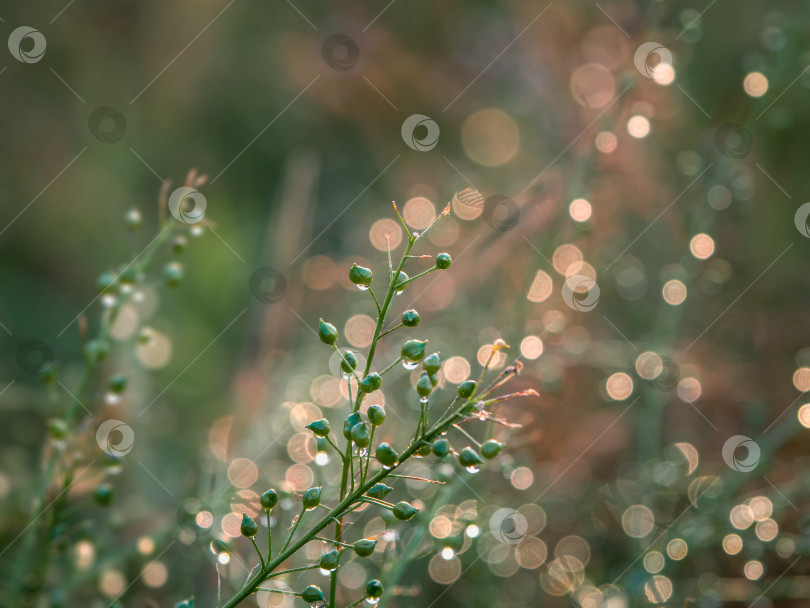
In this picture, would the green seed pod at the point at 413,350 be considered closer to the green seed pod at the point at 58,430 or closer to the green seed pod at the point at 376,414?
the green seed pod at the point at 376,414

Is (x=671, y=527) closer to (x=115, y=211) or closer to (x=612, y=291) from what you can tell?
(x=612, y=291)

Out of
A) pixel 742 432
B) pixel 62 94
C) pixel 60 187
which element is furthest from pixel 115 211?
pixel 742 432

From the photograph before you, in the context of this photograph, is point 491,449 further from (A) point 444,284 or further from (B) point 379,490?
(A) point 444,284

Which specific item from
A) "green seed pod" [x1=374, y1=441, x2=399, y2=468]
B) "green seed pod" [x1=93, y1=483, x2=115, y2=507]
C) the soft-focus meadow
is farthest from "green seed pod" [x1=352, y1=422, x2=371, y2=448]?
"green seed pod" [x1=93, y1=483, x2=115, y2=507]

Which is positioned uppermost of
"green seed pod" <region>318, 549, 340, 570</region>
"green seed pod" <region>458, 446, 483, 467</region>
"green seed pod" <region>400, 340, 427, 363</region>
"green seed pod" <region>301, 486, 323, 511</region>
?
"green seed pod" <region>400, 340, 427, 363</region>

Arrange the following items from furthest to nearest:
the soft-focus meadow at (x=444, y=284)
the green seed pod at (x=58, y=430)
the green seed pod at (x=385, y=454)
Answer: the soft-focus meadow at (x=444, y=284) < the green seed pod at (x=58, y=430) < the green seed pod at (x=385, y=454)

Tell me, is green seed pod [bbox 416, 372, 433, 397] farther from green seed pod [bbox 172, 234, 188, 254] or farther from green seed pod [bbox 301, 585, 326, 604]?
green seed pod [bbox 172, 234, 188, 254]

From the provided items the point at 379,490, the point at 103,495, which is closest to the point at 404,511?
the point at 379,490

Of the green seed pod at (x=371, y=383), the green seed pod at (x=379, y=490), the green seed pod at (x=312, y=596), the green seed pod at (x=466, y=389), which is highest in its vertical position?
the green seed pod at (x=466, y=389)

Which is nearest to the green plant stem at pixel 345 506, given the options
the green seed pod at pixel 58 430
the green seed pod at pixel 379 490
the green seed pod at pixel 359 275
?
the green seed pod at pixel 379 490
